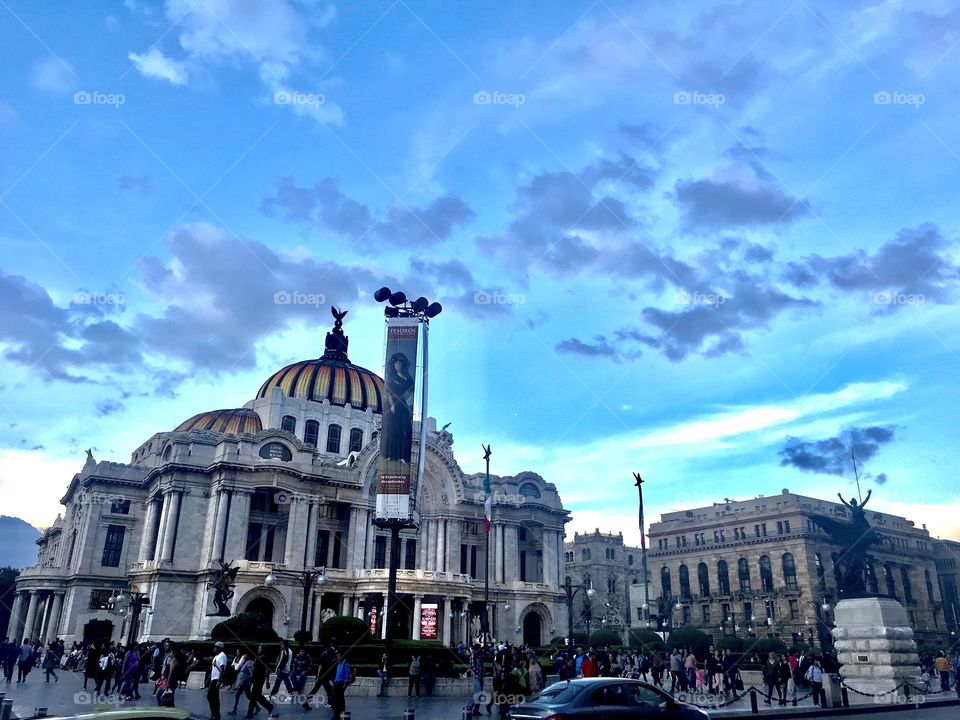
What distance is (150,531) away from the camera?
193ft

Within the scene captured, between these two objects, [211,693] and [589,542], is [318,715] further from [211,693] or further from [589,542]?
[589,542]

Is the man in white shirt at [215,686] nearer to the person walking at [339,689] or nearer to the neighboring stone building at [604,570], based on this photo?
the person walking at [339,689]

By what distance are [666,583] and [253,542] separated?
56013 millimetres

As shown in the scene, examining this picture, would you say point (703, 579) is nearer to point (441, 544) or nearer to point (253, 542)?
point (441, 544)

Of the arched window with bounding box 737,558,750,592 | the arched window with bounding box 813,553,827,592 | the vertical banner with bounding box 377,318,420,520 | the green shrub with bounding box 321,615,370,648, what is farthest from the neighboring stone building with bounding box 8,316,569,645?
the arched window with bounding box 813,553,827,592

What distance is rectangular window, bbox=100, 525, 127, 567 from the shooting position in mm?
61278

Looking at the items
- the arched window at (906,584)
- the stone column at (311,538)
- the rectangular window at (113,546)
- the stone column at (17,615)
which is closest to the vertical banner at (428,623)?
the stone column at (311,538)

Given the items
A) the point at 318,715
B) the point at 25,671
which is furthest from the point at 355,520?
the point at 318,715

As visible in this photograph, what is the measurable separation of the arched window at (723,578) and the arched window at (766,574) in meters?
4.65

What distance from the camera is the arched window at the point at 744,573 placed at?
82.2 meters

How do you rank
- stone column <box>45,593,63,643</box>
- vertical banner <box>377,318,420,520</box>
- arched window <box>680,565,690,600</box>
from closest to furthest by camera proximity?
1. vertical banner <box>377,318,420,520</box>
2. stone column <box>45,593,63,643</box>
3. arched window <box>680,565,690,600</box>

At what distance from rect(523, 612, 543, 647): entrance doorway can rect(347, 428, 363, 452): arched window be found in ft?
74.1

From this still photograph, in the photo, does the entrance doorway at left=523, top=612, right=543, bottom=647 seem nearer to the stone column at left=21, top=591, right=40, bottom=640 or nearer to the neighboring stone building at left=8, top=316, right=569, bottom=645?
the neighboring stone building at left=8, top=316, right=569, bottom=645

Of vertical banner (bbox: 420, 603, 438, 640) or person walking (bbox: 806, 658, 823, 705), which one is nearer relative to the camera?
person walking (bbox: 806, 658, 823, 705)
